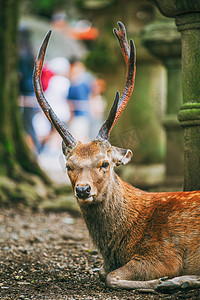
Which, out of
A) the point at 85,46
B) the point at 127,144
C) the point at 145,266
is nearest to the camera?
the point at 145,266

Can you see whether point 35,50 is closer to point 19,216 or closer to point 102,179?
point 19,216

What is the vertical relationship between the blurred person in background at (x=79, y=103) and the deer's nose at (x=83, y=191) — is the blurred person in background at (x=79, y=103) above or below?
below

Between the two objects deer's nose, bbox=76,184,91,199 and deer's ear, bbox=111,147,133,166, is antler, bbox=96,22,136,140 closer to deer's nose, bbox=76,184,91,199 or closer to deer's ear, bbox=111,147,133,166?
deer's ear, bbox=111,147,133,166

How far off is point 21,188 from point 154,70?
3257mm

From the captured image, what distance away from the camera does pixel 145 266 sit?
14.7ft

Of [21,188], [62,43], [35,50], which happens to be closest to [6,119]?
[21,188]

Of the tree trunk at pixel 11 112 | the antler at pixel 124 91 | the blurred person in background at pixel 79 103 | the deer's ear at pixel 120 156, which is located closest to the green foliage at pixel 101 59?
the tree trunk at pixel 11 112

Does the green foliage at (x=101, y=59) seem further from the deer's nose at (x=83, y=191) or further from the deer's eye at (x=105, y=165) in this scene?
the deer's nose at (x=83, y=191)

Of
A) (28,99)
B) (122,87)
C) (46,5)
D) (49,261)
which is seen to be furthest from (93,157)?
(46,5)

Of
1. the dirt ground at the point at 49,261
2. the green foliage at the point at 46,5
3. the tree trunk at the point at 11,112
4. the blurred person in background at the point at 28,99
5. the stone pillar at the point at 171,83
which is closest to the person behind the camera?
the dirt ground at the point at 49,261

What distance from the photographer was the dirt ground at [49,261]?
171 inches

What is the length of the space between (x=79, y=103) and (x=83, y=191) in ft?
33.6

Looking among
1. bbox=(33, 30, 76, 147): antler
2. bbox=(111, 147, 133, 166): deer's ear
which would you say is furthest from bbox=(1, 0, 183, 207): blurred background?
bbox=(111, 147, 133, 166): deer's ear

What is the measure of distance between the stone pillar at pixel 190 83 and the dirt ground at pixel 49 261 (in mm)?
1262
